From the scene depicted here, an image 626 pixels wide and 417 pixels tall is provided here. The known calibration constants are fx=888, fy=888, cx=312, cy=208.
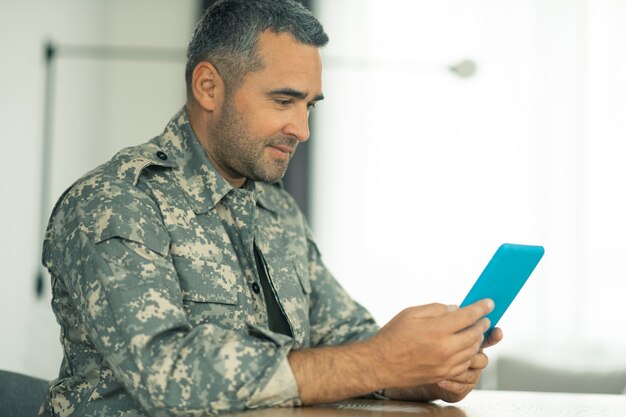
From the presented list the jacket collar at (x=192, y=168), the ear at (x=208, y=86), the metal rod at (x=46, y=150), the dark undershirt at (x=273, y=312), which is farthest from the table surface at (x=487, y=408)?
the metal rod at (x=46, y=150)

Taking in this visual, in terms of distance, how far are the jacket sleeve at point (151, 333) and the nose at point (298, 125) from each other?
43cm

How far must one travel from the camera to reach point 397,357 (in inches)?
57.1

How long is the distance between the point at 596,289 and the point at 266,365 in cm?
243

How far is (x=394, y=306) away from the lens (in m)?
3.65

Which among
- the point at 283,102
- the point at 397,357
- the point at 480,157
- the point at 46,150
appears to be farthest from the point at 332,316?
the point at 46,150

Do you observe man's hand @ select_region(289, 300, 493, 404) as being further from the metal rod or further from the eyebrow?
the metal rod

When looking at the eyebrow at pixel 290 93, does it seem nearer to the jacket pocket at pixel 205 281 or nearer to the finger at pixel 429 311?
the jacket pocket at pixel 205 281

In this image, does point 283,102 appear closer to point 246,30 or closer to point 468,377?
point 246,30

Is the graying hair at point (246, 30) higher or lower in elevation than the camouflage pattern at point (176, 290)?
higher

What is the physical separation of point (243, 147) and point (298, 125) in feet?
0.42

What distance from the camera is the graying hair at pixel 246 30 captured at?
74.9 inches

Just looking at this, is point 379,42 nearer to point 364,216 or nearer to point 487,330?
point 364,216

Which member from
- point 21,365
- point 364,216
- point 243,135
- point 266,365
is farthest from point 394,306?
point 266,365

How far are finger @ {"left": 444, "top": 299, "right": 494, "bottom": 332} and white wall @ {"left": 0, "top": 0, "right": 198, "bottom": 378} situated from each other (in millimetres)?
2512
